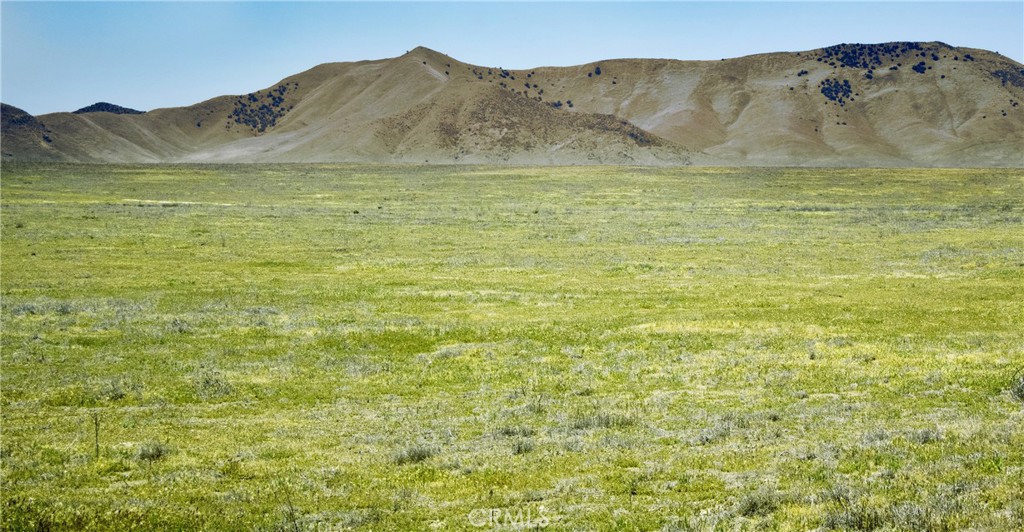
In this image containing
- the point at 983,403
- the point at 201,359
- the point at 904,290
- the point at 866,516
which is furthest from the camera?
the point at 904,290

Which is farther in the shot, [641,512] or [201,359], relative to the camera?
[201,359]

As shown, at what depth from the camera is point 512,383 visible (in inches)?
829

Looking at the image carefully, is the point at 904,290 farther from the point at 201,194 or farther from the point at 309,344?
the point at 201,194

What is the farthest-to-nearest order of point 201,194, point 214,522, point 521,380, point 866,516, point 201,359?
point 201,194 < point 201,359 < point 521,380 < point 214,522 < point 866,516

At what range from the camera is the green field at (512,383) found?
11922mm

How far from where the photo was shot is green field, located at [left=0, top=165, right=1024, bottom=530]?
11922 mm

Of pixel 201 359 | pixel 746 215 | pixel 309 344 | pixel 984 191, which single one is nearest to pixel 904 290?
pixel 309 344

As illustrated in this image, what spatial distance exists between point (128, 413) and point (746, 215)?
6425cm

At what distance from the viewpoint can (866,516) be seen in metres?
10.3

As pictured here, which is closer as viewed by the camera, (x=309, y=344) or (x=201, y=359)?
(x=201, y=359)

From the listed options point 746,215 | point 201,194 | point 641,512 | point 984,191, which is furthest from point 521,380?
point 984,191

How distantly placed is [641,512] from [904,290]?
92.7ft

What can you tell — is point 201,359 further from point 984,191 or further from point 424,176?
point 424,176

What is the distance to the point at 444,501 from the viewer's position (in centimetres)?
1223
